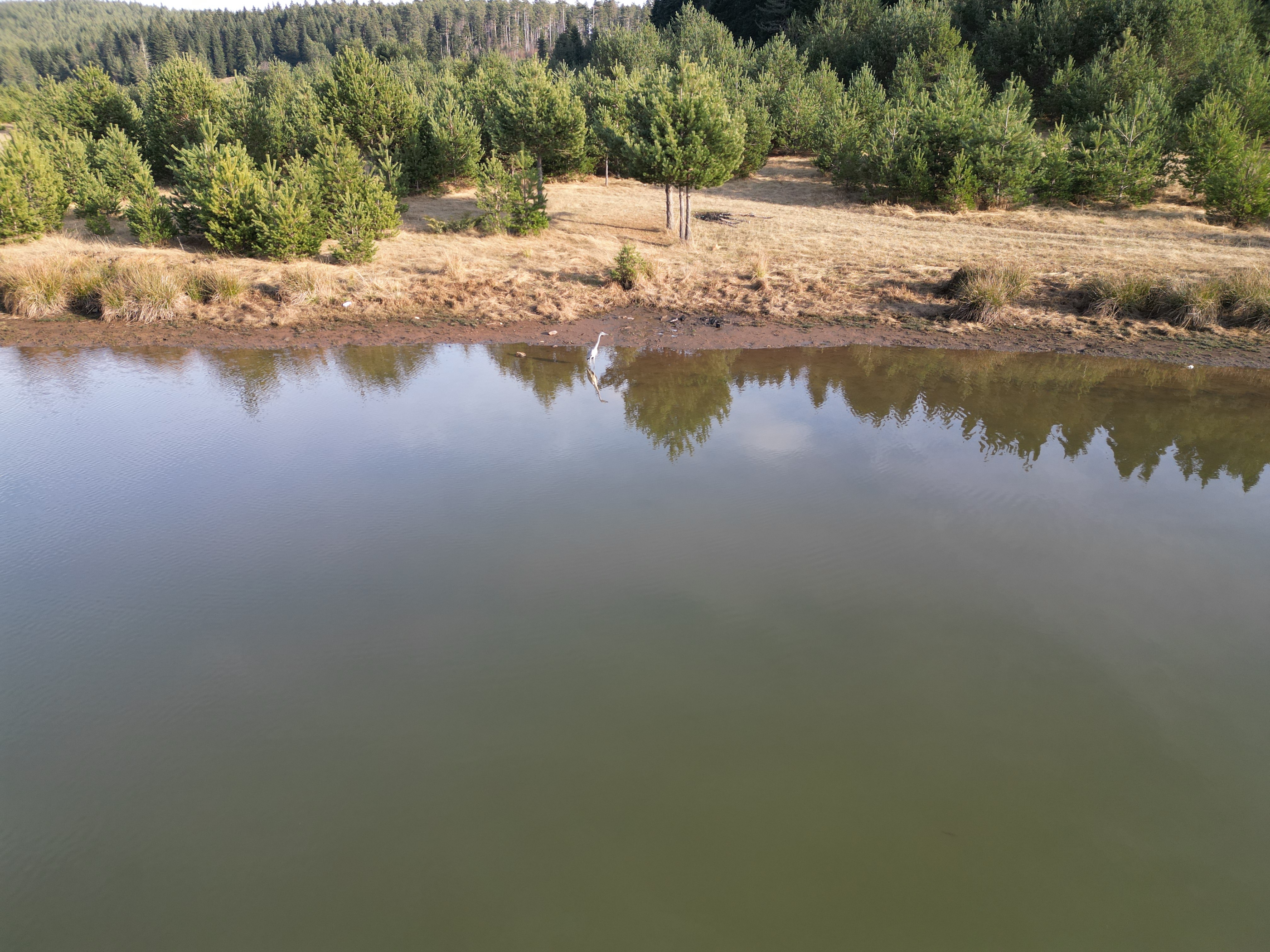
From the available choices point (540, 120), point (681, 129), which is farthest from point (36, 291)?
point (681, 129)

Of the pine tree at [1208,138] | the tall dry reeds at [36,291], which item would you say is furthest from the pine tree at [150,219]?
the pine tree at [1208,138]

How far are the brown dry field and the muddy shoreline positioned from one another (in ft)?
0.21

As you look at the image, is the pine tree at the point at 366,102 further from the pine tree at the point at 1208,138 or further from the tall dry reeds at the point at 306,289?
the pine tree at the point at 1208,138

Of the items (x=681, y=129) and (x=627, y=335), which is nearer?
(x=627, y=335)

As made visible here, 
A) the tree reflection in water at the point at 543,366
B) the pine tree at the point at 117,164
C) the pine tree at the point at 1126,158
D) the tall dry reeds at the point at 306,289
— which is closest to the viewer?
the tree reflection in water at the point at 543,366

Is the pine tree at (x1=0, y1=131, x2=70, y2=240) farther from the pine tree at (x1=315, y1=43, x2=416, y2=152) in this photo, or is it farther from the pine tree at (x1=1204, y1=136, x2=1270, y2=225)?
the pine tree at (x1=1204, y1=136, x2=1270, y2=225)

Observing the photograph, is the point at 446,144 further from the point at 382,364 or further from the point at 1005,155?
the point at 1005,155

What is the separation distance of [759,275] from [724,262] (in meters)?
1.75

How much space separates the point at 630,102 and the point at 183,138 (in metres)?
16.7

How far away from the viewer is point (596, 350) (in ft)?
44.3

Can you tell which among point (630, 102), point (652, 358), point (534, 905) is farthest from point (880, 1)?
point (534, 905)

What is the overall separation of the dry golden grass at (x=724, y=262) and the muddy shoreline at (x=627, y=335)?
1.84 ft

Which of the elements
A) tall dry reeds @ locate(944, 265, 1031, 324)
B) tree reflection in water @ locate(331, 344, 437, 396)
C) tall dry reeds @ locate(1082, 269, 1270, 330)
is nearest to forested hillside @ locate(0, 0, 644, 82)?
tree reflection in water @ locate(331, 344, 437, 396)

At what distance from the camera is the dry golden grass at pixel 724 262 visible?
1691 cm
